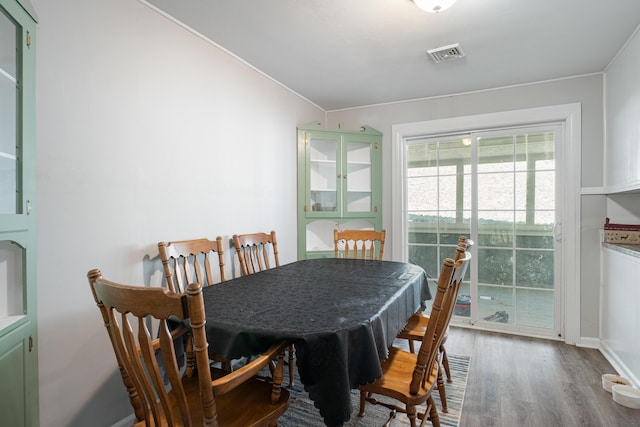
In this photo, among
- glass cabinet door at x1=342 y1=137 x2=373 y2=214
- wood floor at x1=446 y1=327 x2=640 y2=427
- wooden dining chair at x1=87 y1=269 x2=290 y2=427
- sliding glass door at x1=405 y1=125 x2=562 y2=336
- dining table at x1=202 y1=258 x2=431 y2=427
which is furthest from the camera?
glass cabinet door at x1=342 y1=137 x2=373 y2=214

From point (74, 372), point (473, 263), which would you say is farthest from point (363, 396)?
point (473, 263)

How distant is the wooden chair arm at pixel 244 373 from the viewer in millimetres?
995

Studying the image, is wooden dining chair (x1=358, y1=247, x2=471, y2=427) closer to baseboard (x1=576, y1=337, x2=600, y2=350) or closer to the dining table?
the dining table

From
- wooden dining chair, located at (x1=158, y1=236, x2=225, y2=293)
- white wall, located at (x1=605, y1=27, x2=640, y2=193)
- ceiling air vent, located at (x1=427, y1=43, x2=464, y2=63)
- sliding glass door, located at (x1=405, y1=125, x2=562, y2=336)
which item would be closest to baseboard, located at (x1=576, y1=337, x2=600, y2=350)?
sliding glass door, located at (x1=405, y1=125, x2=562, y2=336)

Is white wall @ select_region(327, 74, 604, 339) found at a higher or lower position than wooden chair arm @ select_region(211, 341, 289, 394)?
higher

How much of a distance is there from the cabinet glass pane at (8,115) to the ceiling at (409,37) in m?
0.96

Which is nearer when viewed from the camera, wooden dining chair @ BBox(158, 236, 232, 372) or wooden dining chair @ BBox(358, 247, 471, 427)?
wooden dining chair @ BBox(358, 247, 471, 427)

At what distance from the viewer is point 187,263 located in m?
2.25

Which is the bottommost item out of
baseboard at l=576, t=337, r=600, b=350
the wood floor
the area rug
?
the area rug

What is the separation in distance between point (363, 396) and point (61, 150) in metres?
2.07

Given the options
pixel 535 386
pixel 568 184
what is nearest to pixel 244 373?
pixel 535 386

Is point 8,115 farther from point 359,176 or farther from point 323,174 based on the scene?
point 359,176

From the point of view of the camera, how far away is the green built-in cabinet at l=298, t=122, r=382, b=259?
3.65 metres

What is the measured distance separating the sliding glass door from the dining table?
188 cm
